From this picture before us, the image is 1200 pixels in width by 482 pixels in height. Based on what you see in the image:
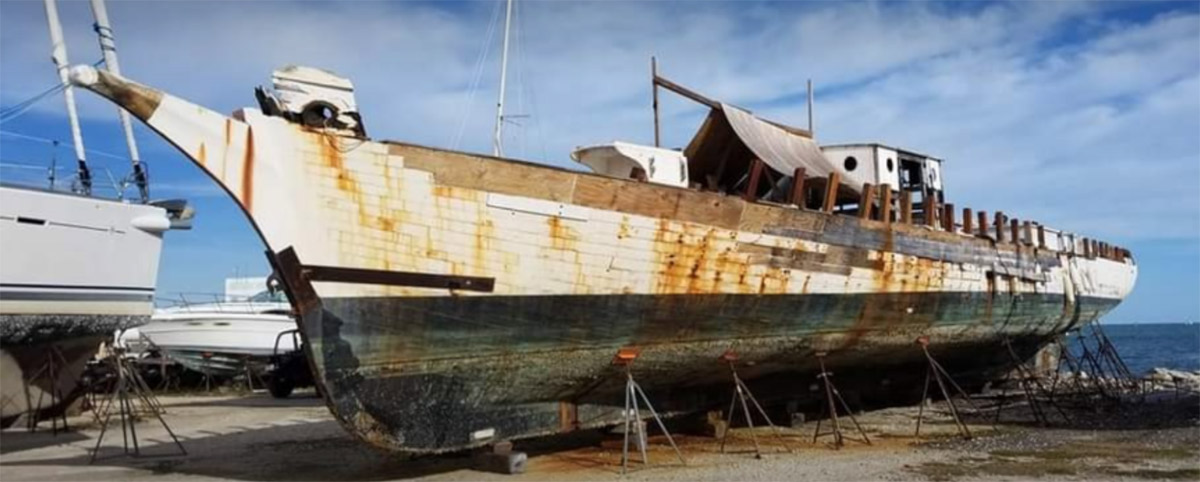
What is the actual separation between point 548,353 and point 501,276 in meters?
1.05

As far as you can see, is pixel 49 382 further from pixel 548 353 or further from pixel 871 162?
pixel 871 162

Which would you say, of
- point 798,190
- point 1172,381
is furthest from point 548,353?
point 1172,381

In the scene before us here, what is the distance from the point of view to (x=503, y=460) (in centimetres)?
977

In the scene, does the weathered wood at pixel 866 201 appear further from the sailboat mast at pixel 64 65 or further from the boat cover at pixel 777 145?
the sailboat mast at pixel 64 65

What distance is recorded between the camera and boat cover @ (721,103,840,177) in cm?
1256

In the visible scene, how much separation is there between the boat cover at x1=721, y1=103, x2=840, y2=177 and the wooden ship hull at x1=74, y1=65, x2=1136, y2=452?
3.65 feet

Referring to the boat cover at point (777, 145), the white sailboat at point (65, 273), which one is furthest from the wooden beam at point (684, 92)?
the white sailboat at point (65, 273)

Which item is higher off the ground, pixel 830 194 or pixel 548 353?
pixel 830 194

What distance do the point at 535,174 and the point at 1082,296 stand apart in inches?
624

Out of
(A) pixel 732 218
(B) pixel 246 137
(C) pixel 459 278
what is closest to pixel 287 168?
(B) pixel 246 137

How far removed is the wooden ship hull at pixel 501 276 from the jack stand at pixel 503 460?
6.7 inches

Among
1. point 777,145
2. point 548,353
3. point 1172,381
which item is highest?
point 777,145

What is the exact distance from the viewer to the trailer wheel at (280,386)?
22.4m

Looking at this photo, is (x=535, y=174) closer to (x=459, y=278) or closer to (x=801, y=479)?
(x=459, y=278)
